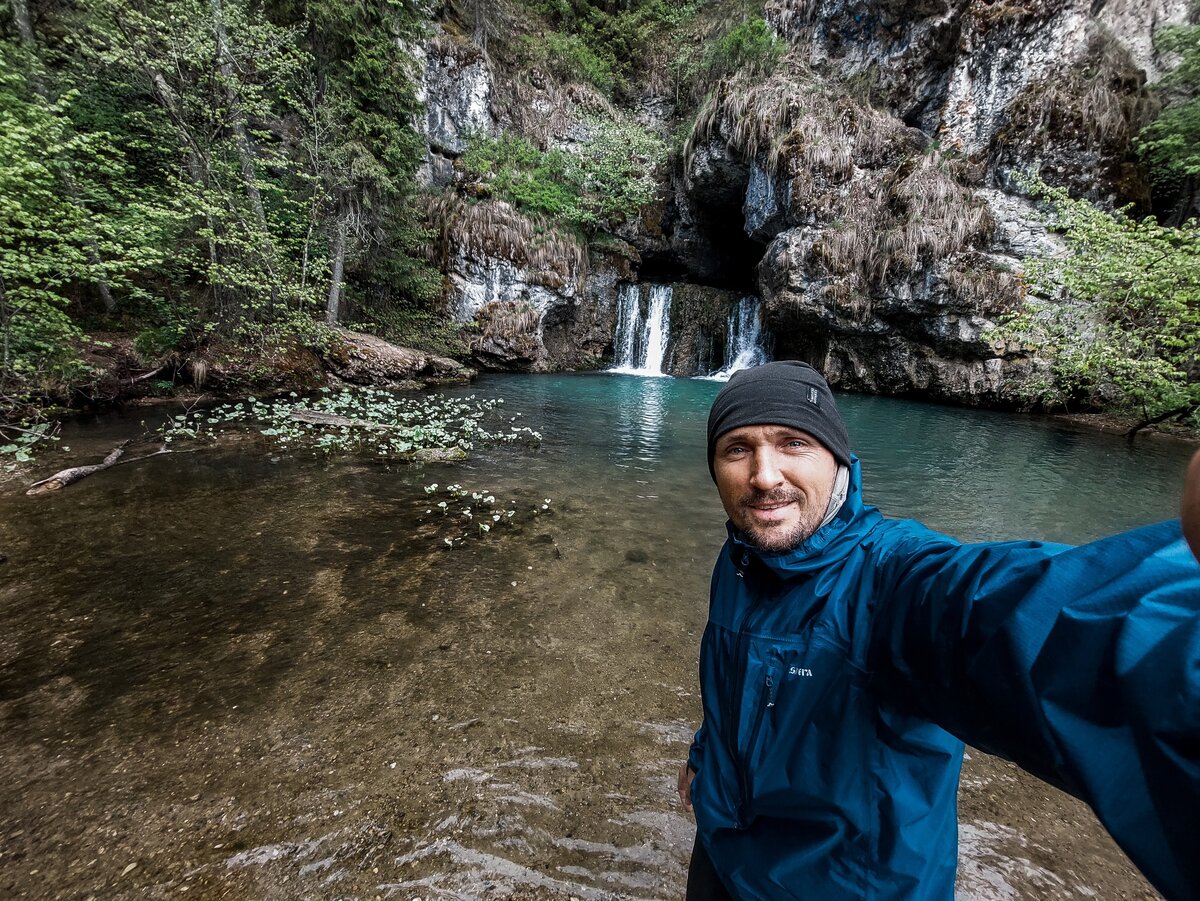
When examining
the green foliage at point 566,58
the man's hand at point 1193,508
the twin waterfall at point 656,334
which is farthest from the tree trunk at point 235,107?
the green foliage at point 566,58

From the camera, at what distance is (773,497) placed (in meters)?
1.25

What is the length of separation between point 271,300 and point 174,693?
11.4 meters

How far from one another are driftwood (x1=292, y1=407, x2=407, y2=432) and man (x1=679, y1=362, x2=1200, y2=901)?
8083mm

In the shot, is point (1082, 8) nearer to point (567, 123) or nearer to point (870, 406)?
point (870, 406)

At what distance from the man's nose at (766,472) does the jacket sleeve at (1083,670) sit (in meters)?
0.39

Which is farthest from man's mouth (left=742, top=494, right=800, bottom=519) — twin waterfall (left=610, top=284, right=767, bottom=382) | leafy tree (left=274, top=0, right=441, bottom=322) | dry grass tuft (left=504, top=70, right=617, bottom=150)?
dry grass tuft (left=504, top=70, right=617, bottom=150)

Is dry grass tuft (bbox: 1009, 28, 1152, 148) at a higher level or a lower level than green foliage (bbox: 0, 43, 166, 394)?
higher

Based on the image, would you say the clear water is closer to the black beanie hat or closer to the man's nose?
the man's nose

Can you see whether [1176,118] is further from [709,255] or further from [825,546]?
[825,546]

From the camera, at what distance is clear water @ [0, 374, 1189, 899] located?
1.83 m

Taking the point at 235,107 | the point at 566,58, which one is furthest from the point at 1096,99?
the point at 235,107

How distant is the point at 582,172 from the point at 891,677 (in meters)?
25.0

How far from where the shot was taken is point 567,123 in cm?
2312

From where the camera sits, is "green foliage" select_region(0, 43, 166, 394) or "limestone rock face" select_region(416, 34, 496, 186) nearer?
"green foliage" select_region(0, 43, 166, 394)
